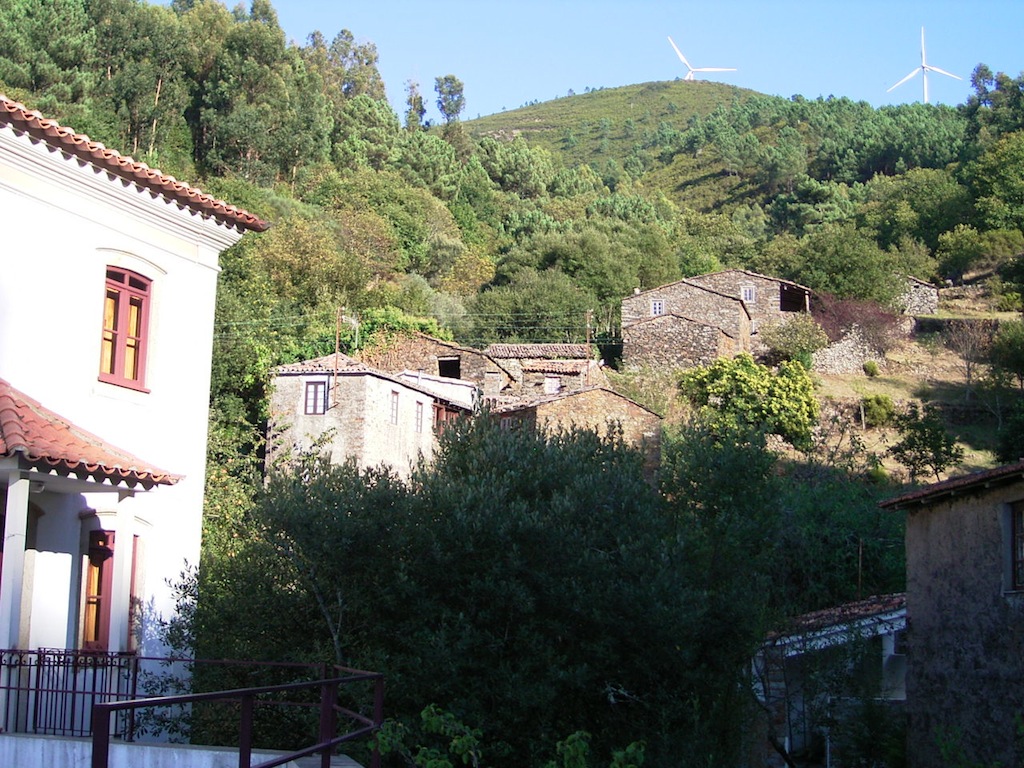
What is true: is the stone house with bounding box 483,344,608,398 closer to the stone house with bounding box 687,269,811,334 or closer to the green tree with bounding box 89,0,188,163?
the stone house with bounding box 687,269,811,334

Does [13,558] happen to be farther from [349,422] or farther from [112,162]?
[349,422]

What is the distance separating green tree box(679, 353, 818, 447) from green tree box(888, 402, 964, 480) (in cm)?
338

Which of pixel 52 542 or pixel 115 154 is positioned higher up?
pixel 115 154

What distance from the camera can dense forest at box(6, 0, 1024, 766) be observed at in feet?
45.2

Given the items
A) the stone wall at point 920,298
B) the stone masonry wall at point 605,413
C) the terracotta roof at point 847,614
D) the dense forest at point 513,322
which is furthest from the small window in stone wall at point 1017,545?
the stone wall at point 920,298

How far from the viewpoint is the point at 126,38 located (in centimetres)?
6569

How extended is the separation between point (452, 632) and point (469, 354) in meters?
32.0

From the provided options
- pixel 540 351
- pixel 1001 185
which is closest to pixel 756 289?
pixel 540 351

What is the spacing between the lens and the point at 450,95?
5359 inches

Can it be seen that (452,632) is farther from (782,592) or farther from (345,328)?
(345,328)

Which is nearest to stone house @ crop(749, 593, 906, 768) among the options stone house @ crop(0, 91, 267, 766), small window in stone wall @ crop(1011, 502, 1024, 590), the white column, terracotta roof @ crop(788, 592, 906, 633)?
terracotta roof @ crop(788, 592, 906, 633)

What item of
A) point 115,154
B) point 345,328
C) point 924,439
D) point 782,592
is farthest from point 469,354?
point 115,154

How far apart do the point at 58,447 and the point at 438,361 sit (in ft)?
111

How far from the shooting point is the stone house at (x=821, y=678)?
1888cm
